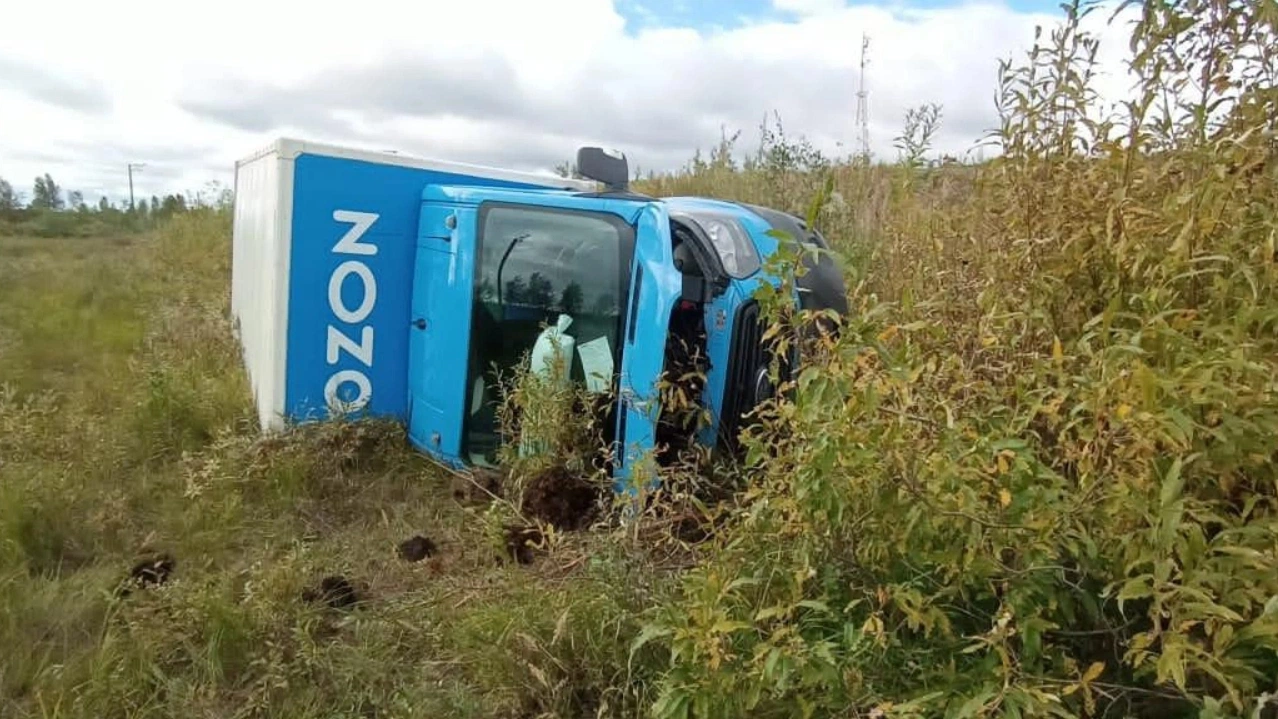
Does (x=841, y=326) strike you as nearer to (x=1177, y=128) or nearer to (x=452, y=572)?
(x=1177, y=128)

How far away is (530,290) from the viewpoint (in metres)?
4.52

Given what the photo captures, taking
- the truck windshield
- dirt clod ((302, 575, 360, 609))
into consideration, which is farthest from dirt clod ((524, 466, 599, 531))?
dirt clod ((302, 575, 360, 609))

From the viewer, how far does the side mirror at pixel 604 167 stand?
17.7ft

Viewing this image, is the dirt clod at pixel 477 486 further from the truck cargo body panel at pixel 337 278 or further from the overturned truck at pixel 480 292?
the truck cargo body panel at pixel 337 278

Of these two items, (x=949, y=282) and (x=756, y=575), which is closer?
(x=756, y=575)

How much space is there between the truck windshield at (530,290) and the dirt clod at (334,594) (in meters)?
1.22

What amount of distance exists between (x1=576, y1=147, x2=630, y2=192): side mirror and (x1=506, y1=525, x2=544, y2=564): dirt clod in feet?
7.86

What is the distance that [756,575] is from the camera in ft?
7.13

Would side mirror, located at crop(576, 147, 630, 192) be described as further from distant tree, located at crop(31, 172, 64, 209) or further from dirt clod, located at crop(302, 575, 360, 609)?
distant tree, located at crop(31, 172, 64, 209)

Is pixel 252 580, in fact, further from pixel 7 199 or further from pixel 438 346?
pixel 7 199

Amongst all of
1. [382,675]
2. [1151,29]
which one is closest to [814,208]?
[1151,29]

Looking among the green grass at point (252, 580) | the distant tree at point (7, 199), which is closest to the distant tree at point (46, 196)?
the distant tree at point (7, 199)

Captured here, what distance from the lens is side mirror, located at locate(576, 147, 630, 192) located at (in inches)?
212

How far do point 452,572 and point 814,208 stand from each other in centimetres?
241
